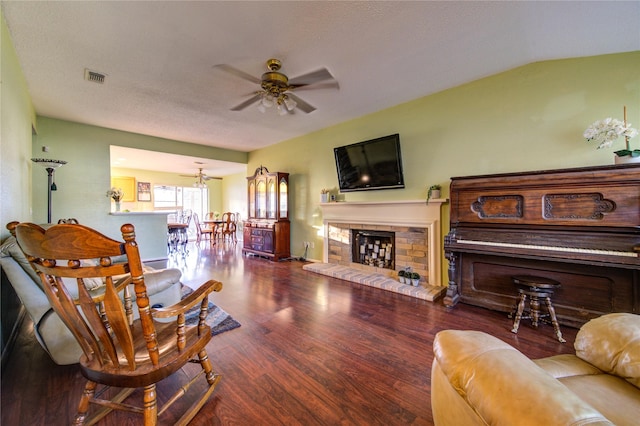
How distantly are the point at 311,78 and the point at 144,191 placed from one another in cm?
846

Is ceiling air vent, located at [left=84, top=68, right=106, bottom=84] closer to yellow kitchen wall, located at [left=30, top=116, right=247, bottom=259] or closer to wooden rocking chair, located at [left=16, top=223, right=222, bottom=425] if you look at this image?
yellow kitchen wall, located at [left=30, top=116, right=247, bottom=259]

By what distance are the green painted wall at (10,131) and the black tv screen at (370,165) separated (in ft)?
12.3

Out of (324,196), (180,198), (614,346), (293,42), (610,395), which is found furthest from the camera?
(180,198)

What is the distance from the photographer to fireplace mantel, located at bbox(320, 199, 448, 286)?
141 inches

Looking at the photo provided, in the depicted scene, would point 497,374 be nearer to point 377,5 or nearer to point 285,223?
point 377,5

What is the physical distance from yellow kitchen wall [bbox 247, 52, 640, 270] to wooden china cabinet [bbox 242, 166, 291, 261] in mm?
1677

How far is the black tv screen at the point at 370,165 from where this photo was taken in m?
3.86

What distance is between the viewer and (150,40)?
2361 millimetres

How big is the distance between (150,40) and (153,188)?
310 inches

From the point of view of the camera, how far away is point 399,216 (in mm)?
3963

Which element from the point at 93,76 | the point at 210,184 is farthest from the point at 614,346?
the point at 210,184

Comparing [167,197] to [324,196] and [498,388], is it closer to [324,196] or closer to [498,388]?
[324,196]

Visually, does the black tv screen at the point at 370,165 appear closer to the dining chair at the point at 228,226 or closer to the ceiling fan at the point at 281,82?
the ceiling fan at the point at 281,82

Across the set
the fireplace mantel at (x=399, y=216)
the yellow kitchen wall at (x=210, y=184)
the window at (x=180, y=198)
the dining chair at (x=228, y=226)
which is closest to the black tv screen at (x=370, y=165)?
the fireplace mantel at (x=399, y=216)
